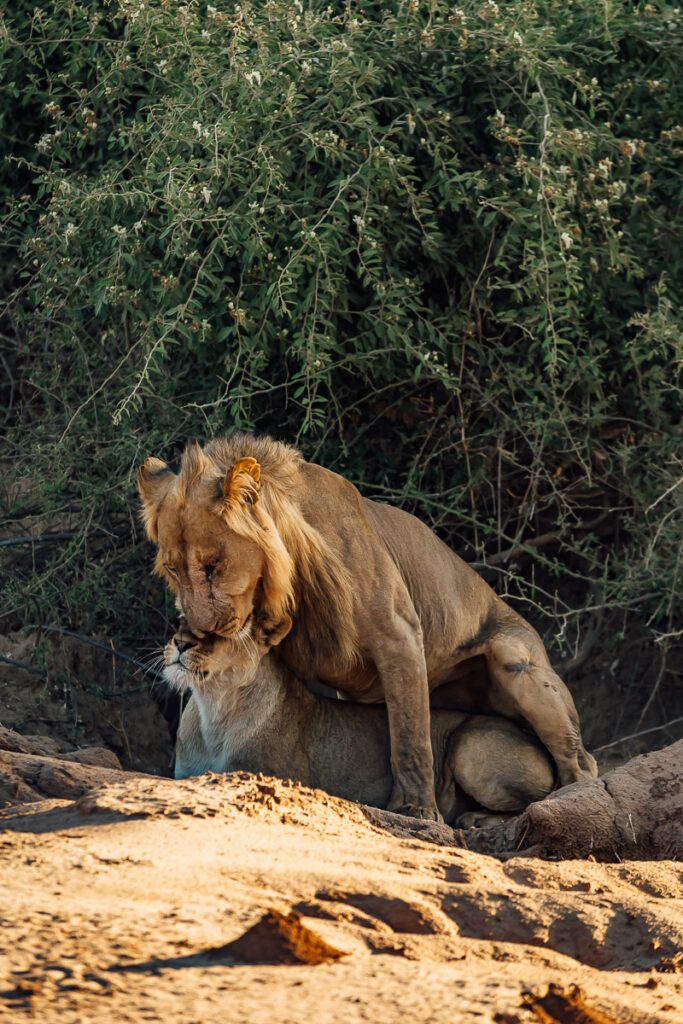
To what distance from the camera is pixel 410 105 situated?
618cm

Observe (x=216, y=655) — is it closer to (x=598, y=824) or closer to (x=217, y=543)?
(x=217, y=543)

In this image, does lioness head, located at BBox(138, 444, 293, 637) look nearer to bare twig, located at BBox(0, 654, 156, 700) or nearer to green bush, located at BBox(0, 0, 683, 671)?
green bush, located at BBox(0, 0, 683, 671)

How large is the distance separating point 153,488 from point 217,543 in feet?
1.44

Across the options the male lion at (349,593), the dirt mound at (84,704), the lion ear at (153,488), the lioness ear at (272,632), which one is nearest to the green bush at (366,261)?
the dirt mound at (84,704)

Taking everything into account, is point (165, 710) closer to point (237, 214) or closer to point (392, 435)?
point (392, 435)

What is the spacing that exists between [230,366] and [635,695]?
3335 mm

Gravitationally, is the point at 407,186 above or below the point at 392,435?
above

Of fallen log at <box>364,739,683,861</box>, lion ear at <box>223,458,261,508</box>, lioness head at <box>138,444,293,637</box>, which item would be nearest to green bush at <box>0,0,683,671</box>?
lioness head at <box>138,444,293,637</box>

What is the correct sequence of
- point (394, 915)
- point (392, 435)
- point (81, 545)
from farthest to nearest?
point (392, 435) → point (81, 545) → point (394, 915)

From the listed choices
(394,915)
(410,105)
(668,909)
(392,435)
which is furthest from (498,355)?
(394,915)

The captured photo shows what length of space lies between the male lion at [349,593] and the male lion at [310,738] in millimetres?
90

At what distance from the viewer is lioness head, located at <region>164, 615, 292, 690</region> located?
4.70m

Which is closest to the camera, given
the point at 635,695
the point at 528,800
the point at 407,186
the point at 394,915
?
the point at 394,915

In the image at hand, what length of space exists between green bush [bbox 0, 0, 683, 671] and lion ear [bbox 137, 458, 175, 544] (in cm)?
56
